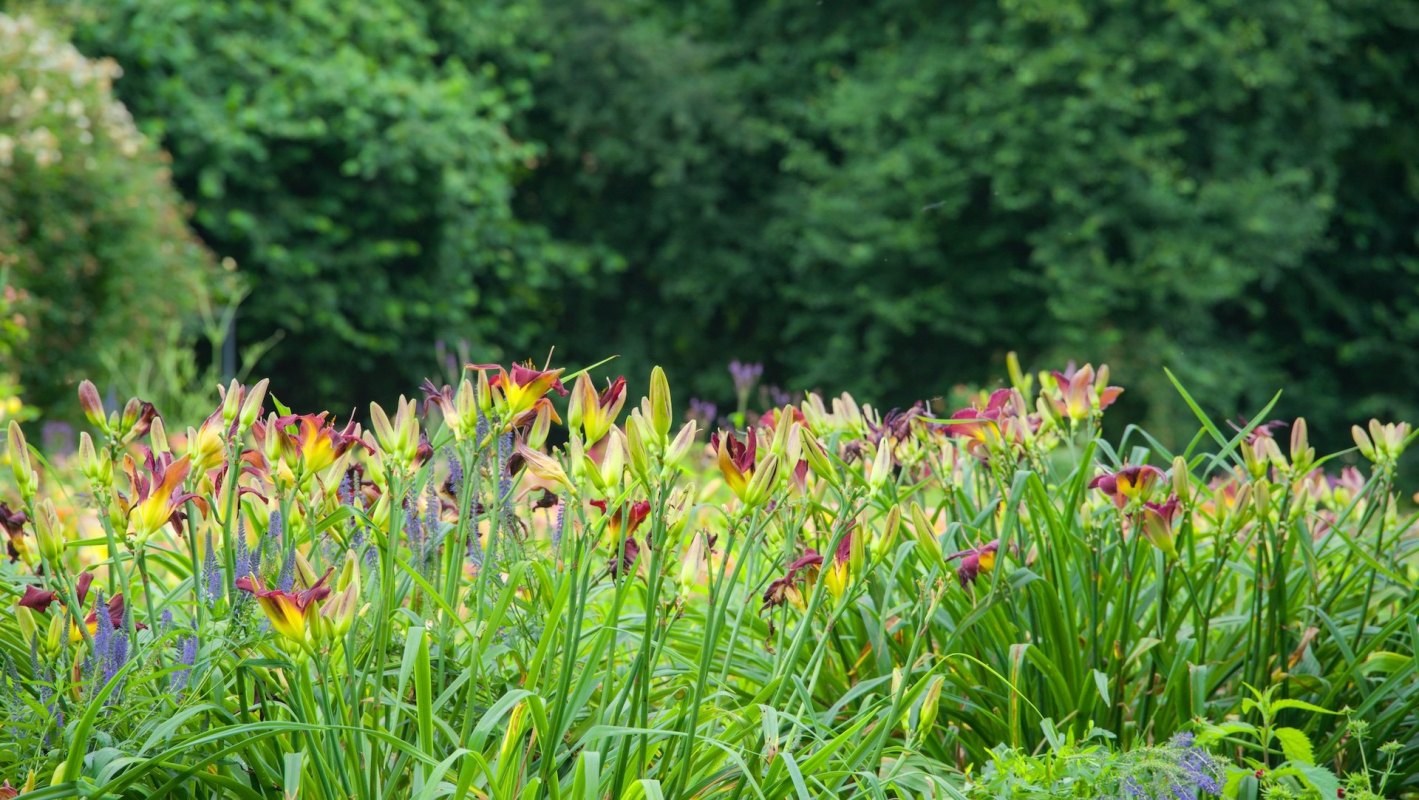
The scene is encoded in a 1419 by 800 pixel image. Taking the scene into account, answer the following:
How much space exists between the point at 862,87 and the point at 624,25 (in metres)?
2.39

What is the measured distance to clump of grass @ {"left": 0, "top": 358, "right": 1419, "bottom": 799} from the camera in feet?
4.63

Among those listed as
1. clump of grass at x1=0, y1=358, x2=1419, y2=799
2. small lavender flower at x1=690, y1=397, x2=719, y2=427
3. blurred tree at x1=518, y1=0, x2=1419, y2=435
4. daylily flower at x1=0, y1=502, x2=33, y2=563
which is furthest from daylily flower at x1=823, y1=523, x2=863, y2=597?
blurred tree at x1=518, y1=0, x2=1419, y2=435

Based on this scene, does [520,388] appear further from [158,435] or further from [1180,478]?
[1180,478]

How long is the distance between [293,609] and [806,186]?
38.1ft

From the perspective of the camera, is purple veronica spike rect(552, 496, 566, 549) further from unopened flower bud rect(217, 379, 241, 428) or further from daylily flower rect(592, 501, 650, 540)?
unopened flower bud rect(217, 379, 241, 428)

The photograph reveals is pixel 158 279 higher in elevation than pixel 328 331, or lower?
higher

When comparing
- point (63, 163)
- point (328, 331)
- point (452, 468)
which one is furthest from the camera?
point (328, 331)

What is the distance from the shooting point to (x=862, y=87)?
11.8 meters

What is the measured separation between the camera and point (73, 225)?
638 cm

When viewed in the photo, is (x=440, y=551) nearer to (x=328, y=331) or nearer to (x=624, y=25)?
(x=328, y=331)

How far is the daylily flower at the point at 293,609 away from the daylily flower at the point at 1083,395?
1221 mm

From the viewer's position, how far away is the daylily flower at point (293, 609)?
49.7 inches

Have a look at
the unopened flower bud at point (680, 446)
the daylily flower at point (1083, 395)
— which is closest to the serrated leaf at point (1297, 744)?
the daylily flower at point (1083, 395)

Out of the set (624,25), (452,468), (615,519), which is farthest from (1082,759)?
(624,25)
